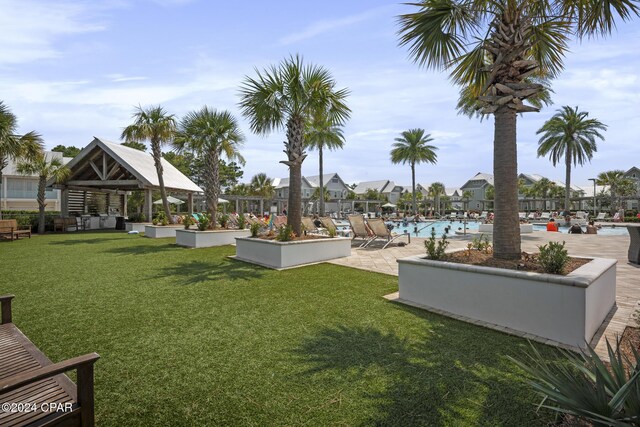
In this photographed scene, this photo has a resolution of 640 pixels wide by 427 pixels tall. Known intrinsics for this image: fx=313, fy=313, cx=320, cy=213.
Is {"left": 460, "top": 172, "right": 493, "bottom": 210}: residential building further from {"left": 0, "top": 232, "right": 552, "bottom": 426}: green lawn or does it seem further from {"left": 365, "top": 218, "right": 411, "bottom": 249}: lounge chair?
{"left": 0, "top": 232, "right": 552, "bottom": 426}: green lawn

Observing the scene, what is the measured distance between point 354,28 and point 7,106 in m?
17.2

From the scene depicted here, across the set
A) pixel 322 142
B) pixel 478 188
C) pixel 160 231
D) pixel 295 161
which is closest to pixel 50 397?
pixel 295 161

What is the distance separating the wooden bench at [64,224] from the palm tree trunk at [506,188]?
2198cm

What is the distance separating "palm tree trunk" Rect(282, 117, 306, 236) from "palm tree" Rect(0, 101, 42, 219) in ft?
46.2

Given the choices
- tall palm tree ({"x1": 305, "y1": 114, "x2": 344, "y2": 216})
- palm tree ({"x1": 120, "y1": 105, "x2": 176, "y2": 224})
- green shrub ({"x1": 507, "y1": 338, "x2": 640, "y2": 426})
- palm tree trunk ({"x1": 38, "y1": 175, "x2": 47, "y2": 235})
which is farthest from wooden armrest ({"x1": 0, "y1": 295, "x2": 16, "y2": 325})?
tall palm tree ({"x1": 305, "y1": 114, "x2": 344, "y2": 216})

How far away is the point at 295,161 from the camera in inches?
355

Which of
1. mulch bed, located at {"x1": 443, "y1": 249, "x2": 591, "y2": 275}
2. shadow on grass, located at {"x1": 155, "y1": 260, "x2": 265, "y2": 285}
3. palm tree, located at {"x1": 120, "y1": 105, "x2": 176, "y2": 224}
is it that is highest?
palm tree, located at {"x1": 120, "y1": 105, "x2": 176, "y2": 224}

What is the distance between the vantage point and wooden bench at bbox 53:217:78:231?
1784 cm

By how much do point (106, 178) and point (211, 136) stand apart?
366 inches

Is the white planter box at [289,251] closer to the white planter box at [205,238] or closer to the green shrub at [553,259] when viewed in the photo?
the white planter box at [205,238]

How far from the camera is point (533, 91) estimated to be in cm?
460

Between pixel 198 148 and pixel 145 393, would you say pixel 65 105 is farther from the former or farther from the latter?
pixel 145 393

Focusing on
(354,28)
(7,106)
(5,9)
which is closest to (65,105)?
(5,9)

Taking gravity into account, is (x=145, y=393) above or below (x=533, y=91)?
below
